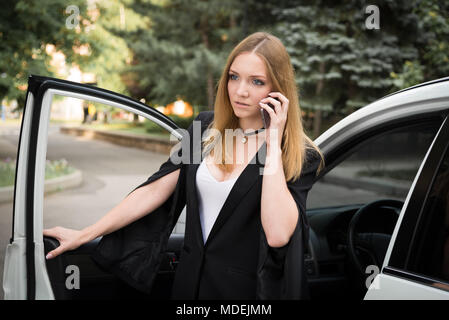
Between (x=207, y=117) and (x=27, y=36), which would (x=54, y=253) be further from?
(x=27, y=36)

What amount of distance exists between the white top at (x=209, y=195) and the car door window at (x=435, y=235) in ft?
2.22

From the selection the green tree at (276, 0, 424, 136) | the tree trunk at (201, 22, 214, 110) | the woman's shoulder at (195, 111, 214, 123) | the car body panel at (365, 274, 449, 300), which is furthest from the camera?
the tree trunk at (201, 22, 214, 110)

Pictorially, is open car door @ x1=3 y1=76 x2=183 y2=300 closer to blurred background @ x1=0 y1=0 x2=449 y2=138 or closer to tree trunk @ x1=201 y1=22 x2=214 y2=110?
blurred background @ x1=0 y1=0 x2=449 y2=138

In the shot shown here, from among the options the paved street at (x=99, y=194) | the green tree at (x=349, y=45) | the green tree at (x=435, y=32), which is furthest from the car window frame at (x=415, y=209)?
the green tree at (x=349, y=45)

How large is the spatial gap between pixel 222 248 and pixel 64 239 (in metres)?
0.65

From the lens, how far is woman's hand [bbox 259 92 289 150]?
4.95 ft

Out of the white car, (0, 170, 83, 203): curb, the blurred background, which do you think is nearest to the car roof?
the white car

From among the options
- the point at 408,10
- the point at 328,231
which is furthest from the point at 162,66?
the point at 328,231

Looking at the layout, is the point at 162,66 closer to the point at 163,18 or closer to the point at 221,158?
the point at 163,18

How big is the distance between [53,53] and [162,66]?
23.5 ft

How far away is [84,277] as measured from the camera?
6.70 ft

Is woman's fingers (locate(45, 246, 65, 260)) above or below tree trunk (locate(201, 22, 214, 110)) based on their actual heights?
below

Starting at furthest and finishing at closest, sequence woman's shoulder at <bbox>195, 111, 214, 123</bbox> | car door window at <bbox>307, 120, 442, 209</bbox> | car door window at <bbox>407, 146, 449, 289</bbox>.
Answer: car door window at <bbox>307, 120, 442, 209</bbox> < woman's shoulder at <bbox>195, 111, 214, 123</bbox> < car door window at <bbox>407, 146, 449, 289</bbox>

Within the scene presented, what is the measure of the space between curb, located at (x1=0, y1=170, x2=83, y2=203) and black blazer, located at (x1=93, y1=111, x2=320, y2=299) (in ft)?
21.8
